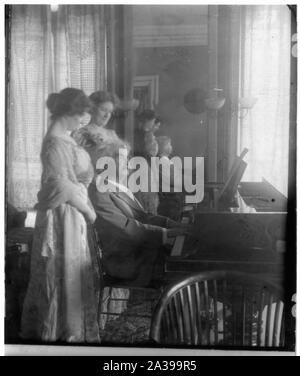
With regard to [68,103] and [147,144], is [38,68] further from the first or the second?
[147,144]

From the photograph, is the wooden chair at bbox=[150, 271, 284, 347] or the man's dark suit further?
the man's dark suit

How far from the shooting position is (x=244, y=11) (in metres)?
2.12

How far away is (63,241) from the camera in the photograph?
220cm

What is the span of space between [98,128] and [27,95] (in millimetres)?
399

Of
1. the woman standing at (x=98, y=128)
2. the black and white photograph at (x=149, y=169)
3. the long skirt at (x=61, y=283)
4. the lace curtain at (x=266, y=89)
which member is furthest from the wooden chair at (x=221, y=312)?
the woman standing at (x=98, y=128)

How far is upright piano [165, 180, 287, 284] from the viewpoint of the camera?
7.06ft

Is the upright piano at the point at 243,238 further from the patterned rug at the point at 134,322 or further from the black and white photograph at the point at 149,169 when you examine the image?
the patterned rug at the point at 134,322

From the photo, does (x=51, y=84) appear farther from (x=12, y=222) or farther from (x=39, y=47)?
(x=12, y=222)

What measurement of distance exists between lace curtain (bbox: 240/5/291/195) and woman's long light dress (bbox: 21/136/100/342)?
0.83m

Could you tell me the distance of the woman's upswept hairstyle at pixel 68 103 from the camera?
7.14ft

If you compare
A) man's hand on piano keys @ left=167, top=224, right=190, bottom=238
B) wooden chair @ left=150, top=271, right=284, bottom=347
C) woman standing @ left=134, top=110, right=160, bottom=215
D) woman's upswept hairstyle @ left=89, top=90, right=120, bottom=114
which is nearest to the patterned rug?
wooden chair @ left=150, top=271, right=284, bottom=347

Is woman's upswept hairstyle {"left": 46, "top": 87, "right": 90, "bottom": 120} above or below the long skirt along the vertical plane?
above

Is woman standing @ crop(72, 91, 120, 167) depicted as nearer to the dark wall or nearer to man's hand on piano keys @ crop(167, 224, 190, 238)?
the dark wall

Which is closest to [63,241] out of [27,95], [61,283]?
[61,283]
